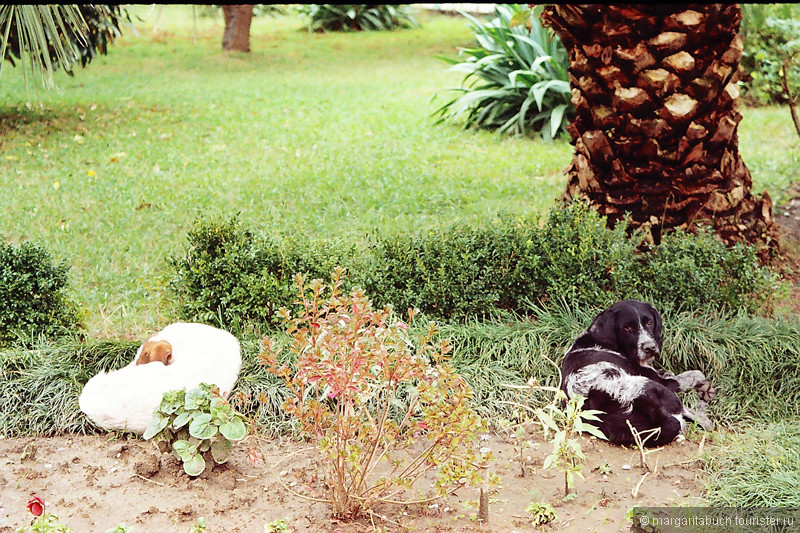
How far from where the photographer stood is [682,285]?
15.3 feet

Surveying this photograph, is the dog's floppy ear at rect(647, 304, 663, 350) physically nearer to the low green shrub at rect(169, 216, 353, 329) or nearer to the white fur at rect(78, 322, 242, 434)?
the low green shrub at rect(169, 216, 353, 329)

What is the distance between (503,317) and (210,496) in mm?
2045

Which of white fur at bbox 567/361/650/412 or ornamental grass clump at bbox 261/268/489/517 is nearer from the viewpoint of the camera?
ornamental grass clump at bbox 261/268/489/517

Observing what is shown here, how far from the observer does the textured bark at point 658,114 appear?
5.06m

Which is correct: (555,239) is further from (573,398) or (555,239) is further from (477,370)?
(573,398)

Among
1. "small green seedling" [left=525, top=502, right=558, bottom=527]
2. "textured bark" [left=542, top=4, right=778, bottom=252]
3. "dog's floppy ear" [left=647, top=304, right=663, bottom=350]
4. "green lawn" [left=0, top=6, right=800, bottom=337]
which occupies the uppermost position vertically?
"textured bark" [left=542, top=4, right=778, bottom=252]

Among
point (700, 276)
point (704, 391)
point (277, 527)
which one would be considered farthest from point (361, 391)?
point (700, 276)

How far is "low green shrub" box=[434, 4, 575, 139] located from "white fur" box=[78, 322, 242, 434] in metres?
6.32

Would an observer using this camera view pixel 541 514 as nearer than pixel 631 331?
Yes

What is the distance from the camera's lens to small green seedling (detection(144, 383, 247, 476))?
342 cm

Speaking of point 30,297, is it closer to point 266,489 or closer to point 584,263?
point 266,489

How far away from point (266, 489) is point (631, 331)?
1818mm

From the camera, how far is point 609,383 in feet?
12.5

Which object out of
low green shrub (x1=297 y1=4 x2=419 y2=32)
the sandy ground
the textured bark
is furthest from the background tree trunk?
the sandy ground
